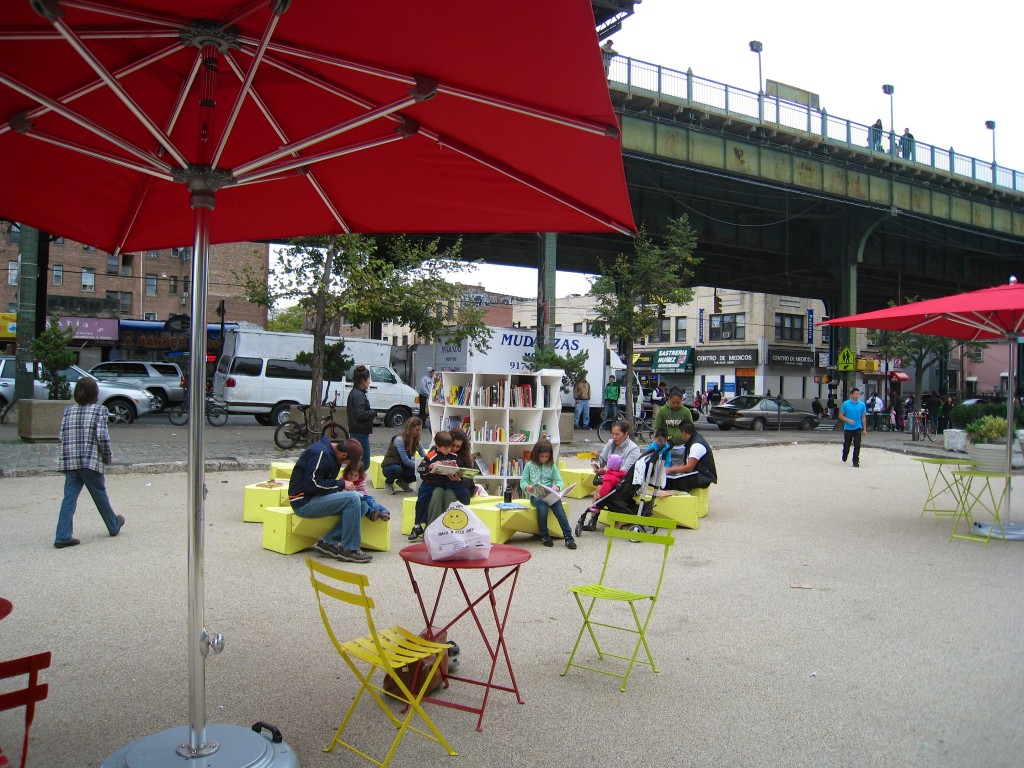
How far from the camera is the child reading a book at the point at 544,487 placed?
8.26m

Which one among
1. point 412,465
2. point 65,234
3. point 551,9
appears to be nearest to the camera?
point 551,9

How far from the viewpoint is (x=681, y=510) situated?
9430 millimetres

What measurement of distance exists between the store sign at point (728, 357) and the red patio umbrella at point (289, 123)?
54109mm

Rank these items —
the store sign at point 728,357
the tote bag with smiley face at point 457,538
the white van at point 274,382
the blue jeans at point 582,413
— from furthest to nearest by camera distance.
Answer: the store sign at point 728,357
the blue jeans at point 582,413
the white van at point 274,382
the tote bag with smiley face at point 457,538

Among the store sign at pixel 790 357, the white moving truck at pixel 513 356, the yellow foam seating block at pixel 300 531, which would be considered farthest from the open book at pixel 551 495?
the store sign at pixel 790 357

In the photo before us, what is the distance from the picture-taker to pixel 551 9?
252cm

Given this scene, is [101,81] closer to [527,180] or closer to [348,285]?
[527,180]

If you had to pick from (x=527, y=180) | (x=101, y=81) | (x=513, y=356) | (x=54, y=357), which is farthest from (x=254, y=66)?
(x=513, y=356)

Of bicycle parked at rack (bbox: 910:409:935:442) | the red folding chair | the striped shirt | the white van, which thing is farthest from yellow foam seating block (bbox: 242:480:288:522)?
bicycle parked at rack (bbox: 910:409:935:442)

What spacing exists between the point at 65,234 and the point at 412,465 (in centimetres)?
675

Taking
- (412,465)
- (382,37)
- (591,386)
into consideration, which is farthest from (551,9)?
(591,386)

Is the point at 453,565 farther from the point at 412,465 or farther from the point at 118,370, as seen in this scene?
the point at 118,370

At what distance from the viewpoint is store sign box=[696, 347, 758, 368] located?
56.1m

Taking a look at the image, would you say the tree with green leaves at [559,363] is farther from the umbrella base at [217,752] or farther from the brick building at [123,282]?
the brick building at [123,282]
